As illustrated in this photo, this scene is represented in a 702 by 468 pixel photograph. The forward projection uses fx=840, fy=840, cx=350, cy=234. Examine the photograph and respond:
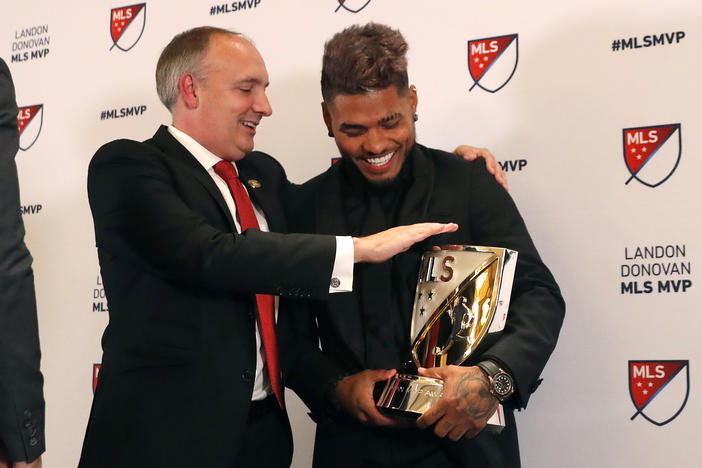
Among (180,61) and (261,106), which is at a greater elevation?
(180,61)

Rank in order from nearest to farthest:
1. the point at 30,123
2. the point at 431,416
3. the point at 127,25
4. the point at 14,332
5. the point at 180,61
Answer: the point at 14,332, the point at 431,416, the point at 180,61, the point at 127,25, the point at 30,123

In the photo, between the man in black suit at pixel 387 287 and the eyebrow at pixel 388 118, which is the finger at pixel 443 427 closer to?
the man in black suit at pixel 387 287

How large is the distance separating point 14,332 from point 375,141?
35.7 inches

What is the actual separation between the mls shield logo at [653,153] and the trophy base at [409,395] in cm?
97

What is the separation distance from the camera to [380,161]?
202cm

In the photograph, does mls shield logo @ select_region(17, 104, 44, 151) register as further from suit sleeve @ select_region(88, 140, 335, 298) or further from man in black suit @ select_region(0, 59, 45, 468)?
man in black suit @ select_region(0, 59, 45, 468)

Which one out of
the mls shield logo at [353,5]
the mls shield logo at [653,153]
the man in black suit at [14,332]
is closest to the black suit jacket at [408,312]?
the mls shield logo at [653,153]

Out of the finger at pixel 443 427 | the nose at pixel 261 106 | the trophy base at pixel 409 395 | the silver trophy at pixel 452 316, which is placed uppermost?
the nose at pixel 261 106

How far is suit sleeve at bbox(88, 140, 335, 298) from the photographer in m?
1.79

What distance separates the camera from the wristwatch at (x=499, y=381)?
68.6 inches

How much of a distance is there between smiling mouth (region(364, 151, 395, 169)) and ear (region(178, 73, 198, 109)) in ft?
1.65

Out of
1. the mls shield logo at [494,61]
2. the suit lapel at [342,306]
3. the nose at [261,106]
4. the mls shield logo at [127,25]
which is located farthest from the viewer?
the mls shield logo at [127,25]

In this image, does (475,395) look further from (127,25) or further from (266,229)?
(127,25)

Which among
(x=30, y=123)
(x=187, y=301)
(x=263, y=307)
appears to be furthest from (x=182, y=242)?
(x=30, y=123)
